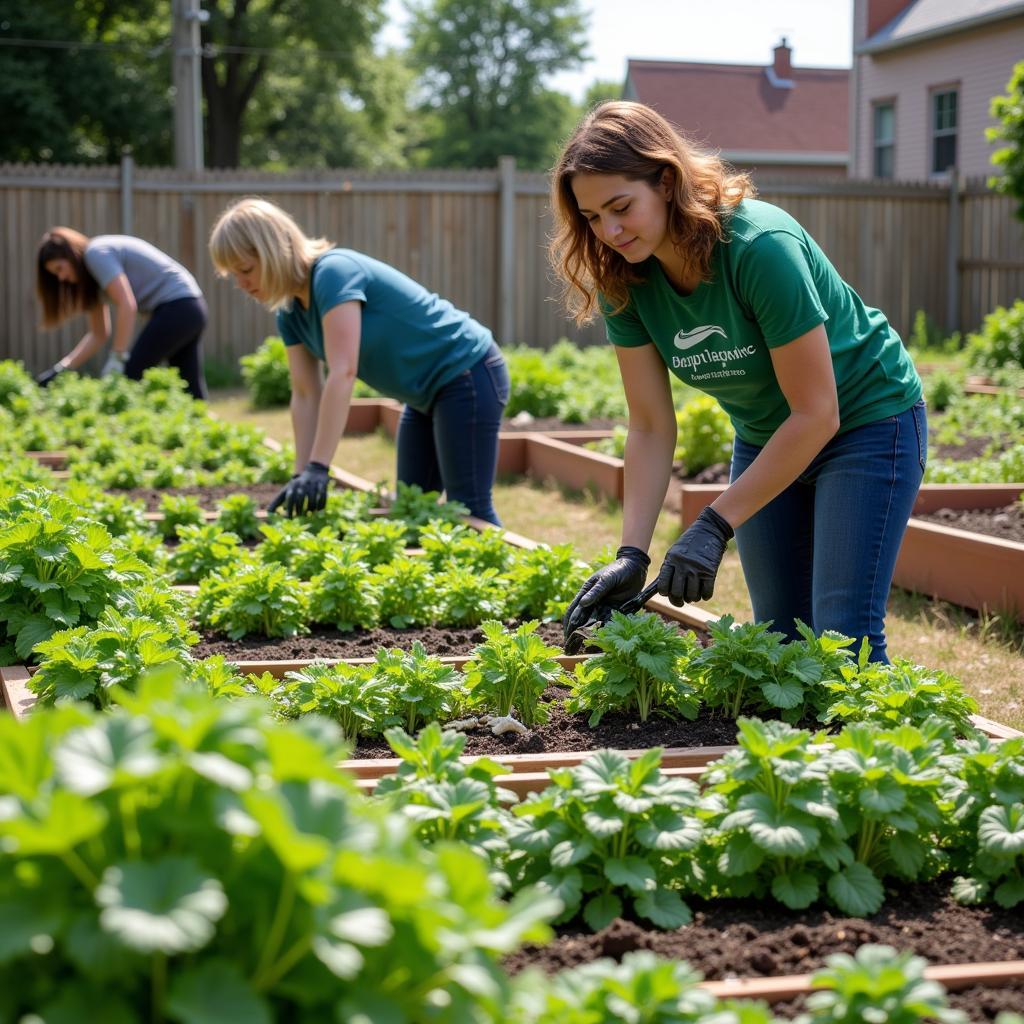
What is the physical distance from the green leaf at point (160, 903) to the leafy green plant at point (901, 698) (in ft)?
5.65

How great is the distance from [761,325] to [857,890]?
1320mm

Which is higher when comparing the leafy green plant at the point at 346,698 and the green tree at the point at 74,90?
the green tree at the point at 74,90

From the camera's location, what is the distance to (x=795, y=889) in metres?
2.22

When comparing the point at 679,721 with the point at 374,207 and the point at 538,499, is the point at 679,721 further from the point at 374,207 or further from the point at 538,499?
the point at 374,207

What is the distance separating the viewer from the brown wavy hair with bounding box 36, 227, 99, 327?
28.3 ft

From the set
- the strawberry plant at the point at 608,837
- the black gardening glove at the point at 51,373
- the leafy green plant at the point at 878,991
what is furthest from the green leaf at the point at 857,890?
the black gardening glove at the point at 51,373

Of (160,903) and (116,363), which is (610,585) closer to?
(160,903)

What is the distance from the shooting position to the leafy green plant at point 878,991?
5.31 ft

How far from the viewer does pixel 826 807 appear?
7.07ft

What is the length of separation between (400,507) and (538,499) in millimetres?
2606

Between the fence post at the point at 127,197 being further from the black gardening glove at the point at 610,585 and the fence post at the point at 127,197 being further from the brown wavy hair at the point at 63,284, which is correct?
the black gardening glove at the point at 610,585

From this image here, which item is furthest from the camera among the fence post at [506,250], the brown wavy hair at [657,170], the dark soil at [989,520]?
the fence post at [506,250]

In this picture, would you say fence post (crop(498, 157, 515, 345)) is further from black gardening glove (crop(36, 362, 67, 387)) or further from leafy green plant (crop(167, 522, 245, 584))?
leafy green plant (crop(167, 522, 245, 584))

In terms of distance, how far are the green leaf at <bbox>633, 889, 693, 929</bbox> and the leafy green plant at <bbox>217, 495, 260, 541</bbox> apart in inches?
140
